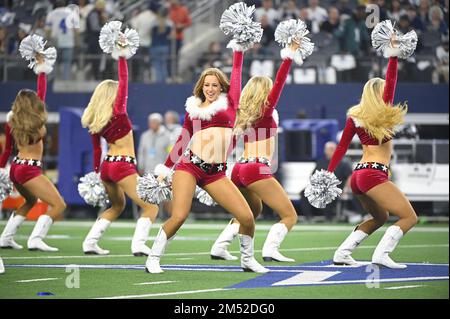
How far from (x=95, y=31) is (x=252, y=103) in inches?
495

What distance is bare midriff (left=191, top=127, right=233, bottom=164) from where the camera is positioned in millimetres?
9359

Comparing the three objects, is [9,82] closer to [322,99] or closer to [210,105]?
[322,99]

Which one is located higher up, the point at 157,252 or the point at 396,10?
the point at 396,10

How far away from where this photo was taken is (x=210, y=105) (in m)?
9.43

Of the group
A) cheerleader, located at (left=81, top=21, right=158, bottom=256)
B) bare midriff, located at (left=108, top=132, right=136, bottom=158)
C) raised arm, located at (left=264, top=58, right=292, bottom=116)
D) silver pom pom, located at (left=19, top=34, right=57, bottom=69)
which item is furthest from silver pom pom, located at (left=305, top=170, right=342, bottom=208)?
silver pom pom, located at (left=19, top=34, right=57, bottom=69)

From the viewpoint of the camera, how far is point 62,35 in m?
22.5

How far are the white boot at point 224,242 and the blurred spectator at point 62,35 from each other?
1137 cm

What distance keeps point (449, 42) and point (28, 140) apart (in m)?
12.0

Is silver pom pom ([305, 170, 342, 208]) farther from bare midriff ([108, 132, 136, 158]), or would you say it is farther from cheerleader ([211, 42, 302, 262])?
bare midriff ([108, 132, 136, 158])

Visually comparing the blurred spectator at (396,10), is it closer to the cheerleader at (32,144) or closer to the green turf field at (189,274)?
the green turf field at (189,274)

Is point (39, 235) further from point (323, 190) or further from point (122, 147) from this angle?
point (323, 190)

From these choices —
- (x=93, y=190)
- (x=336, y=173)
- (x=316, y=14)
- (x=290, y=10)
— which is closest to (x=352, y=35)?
(x=316, y=14)

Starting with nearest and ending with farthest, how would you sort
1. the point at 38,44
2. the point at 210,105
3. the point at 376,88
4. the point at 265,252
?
the point at 210,105, the point at 376,88, the point at 265,252, the point at 38,44
